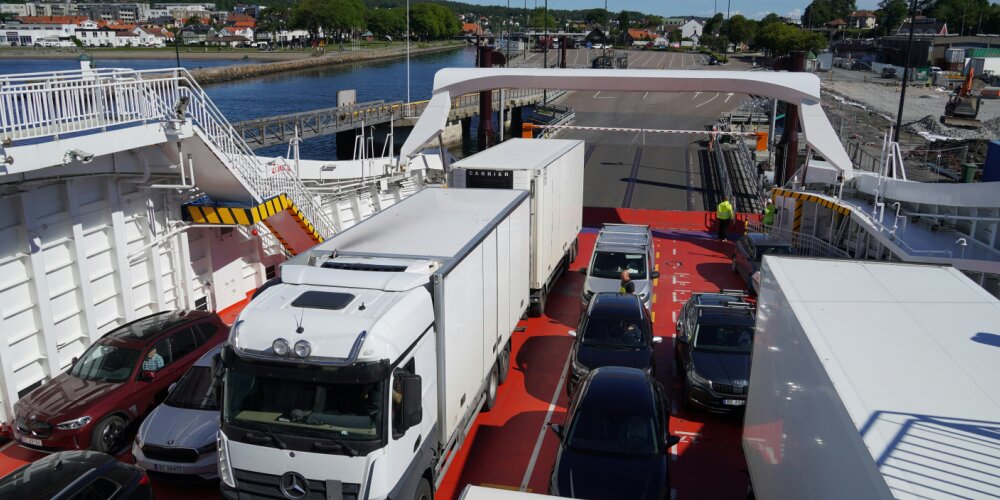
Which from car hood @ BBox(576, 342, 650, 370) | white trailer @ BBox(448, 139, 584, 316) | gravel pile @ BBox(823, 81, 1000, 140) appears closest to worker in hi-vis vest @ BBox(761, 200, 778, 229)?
white trailer @ BBox(448, 139, 584, 316)

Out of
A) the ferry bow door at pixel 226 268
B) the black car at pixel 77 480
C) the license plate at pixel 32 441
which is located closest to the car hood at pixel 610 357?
the black car at pixel 77 480

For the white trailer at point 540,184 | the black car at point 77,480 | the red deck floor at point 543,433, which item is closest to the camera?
the black car at point 77,480

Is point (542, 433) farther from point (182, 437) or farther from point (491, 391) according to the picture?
point (182, 437)

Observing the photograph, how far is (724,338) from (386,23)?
165m

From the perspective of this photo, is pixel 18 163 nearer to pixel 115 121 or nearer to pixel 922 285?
pixel 115 121

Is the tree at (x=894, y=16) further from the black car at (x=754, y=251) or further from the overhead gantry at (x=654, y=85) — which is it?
the black car at (x=754, y=251)

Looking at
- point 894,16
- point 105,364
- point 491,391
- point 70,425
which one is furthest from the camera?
point 894,16

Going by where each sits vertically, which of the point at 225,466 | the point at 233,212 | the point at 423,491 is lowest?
the point at 423,491

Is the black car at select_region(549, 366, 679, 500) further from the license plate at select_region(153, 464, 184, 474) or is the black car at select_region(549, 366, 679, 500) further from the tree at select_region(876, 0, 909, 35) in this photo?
the tree at select_region(876, 0, 909, 35)

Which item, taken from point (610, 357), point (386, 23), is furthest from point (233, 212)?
point (386, 23)

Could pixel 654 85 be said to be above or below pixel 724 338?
above

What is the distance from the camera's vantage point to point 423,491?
780cm

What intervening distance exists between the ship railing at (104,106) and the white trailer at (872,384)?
9.17m

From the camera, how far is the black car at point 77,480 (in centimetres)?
733
